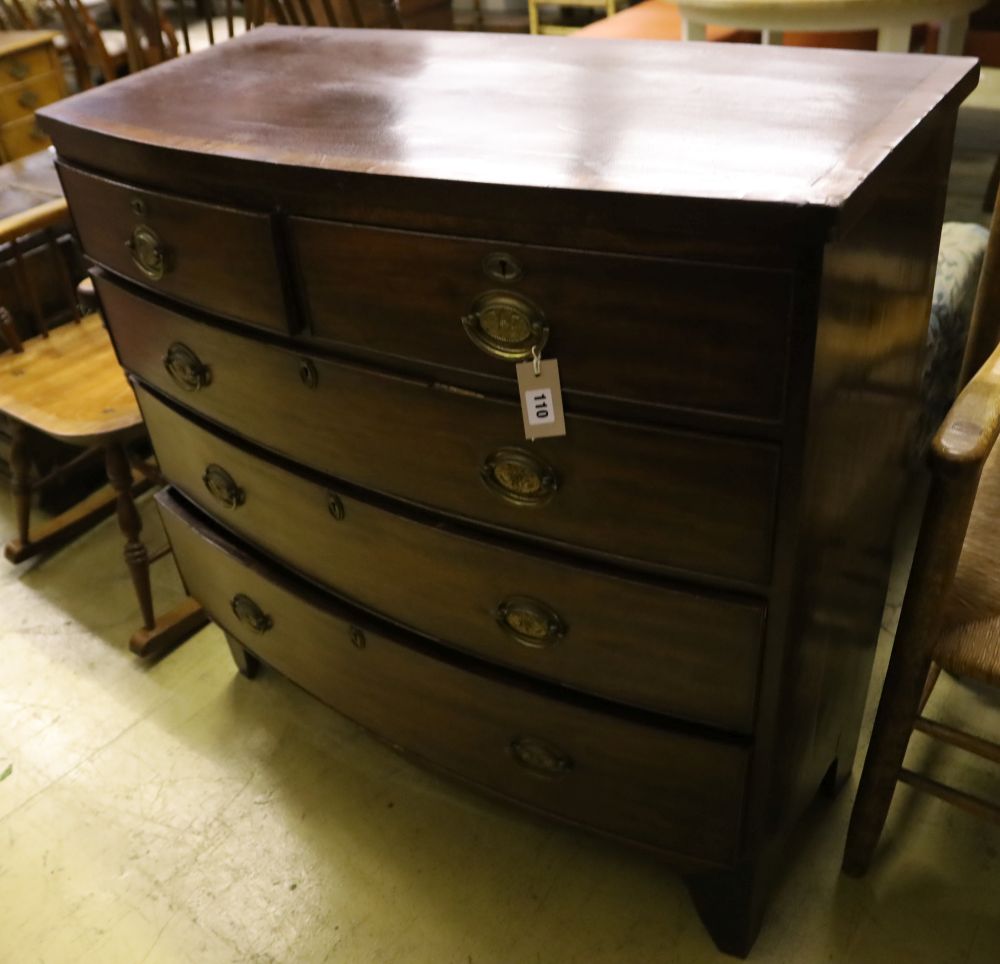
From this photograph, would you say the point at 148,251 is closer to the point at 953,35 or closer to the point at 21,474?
the point at 21,474

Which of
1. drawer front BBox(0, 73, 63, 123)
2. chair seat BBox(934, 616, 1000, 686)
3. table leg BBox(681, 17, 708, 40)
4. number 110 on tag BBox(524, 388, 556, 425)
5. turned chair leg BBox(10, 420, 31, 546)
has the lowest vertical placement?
turned chair leg BBox(10, 420, 31, 546)

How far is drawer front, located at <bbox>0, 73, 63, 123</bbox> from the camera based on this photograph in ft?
11.1

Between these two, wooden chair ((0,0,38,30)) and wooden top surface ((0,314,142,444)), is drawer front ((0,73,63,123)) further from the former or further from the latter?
wooden top surface ((0,314,142,444))

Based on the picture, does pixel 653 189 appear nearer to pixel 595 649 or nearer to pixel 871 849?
pixel 595 649

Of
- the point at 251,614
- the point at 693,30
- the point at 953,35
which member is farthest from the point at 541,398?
the point at 953,35

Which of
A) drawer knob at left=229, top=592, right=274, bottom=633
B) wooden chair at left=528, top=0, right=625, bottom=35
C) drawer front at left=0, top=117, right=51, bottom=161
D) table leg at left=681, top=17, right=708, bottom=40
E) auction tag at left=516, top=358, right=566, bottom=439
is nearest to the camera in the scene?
auction tag at left=516, top=358, right=566, bottom=439

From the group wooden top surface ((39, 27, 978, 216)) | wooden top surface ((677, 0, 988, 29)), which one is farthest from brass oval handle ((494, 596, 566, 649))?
wooden top surface ((677, 0, 988, 29))

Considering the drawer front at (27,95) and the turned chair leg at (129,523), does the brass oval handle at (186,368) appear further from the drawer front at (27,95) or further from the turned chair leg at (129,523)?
the drawer front at (27,95)

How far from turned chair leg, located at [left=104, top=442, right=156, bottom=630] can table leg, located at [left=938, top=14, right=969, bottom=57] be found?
2092 millimetres

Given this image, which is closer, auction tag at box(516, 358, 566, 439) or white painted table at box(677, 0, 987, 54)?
auction tag at box(516, 358, 566, 439)

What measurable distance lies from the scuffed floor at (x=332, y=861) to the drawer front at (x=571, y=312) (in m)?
0.70

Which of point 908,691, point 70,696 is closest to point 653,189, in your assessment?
point 908,691

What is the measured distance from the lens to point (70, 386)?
189cm

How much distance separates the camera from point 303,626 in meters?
1.39
